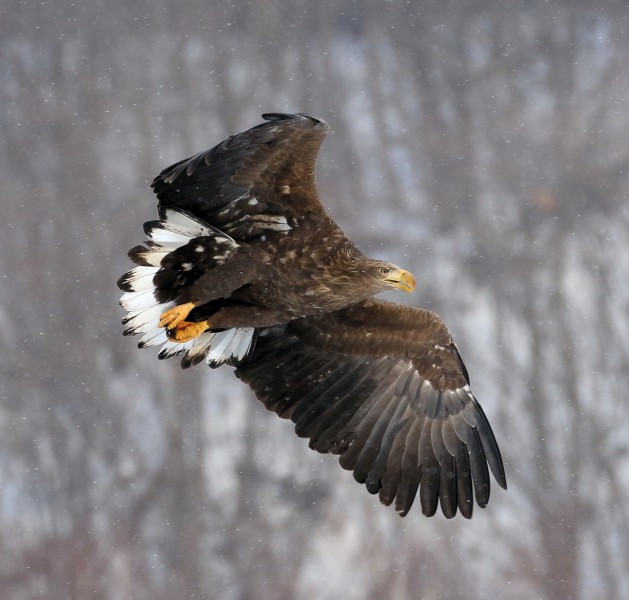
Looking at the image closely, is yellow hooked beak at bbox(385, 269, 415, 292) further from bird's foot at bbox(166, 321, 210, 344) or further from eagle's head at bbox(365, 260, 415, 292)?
bird's foot at bbox(166, 321, 210, 344)

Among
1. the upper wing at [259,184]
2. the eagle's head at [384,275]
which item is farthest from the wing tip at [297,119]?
the eagle's head at [384,275]

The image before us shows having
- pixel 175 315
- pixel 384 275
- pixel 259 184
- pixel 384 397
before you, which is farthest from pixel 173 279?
pixel 384 397

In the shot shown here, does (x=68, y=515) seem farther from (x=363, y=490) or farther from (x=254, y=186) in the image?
(x=254, y=186)

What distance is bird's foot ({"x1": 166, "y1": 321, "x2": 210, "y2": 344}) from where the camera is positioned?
6480 millimetres

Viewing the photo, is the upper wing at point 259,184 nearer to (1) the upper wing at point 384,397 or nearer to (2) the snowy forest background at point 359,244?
(1) the upper wing at point 384,397

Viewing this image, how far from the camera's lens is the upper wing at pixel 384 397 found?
6.62 metres

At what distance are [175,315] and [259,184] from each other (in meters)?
0.85

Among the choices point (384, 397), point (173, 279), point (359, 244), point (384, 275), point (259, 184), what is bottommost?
point (384, 397)

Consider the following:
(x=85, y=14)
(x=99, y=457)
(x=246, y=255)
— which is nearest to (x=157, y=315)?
(x=246, y=255)

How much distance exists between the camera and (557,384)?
1124cm

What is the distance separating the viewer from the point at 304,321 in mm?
6898

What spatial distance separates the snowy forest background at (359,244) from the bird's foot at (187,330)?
4104 millimetres

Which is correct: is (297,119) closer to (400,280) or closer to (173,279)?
(400,280)

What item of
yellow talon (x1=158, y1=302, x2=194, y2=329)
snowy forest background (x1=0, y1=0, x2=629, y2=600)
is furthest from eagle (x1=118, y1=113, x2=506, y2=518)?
snowy forest background (x1=0, y1=0, x2=629, y2=600)
